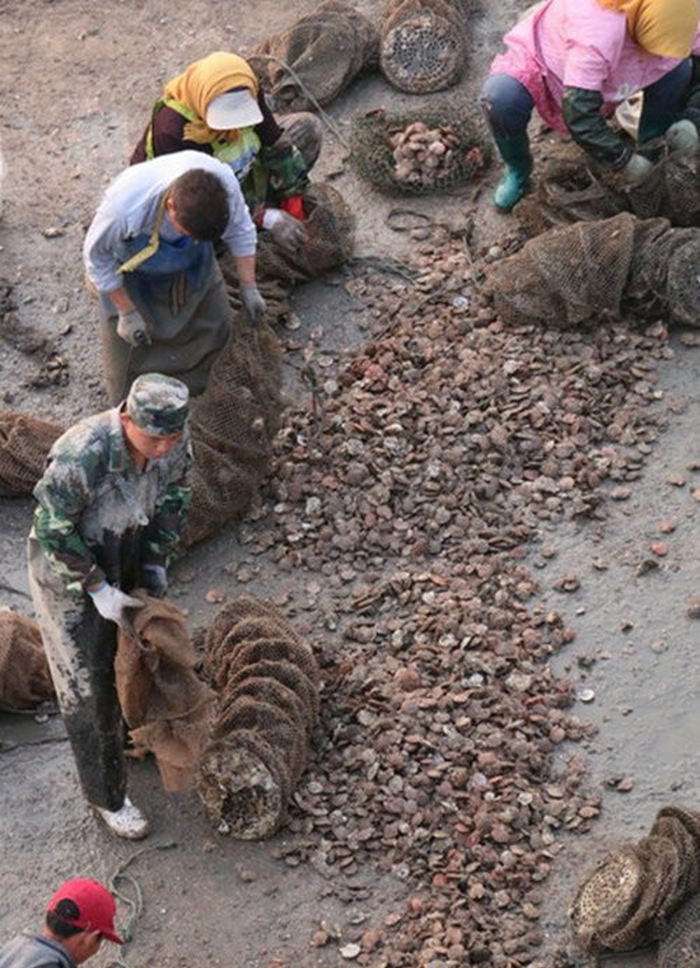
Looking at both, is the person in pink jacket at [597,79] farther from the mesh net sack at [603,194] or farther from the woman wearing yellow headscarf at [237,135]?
the woman wearing yellow headscarf at [237,135]

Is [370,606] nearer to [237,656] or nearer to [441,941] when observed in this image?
[237,656]

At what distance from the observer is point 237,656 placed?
663cm

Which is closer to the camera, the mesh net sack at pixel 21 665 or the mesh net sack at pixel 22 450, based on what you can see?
the mesh net sack at pixel 21 665

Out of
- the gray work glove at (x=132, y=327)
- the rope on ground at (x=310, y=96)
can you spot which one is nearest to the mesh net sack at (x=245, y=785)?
the gray work glove at (x=132, y=327)

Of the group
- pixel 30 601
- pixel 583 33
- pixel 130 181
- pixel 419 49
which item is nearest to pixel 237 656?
pixel 30 601

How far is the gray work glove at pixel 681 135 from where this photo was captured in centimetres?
858


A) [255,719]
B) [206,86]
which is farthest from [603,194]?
[255,719]

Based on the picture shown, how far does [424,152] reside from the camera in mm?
9180

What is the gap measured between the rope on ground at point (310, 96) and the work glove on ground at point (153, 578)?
162 inches

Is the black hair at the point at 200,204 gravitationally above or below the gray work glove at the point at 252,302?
above

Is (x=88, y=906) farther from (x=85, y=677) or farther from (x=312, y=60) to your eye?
(x=312, y=60)

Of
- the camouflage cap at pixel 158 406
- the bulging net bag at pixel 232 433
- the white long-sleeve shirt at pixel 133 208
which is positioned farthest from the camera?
the bulging net bag at pixel 232 433

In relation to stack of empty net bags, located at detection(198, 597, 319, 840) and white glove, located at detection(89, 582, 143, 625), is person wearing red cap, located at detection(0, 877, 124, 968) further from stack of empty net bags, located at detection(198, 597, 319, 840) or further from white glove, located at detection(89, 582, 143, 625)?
stack of empty net bags, located at detection(198, 597, 319, 840)

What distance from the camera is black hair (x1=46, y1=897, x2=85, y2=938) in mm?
5000
